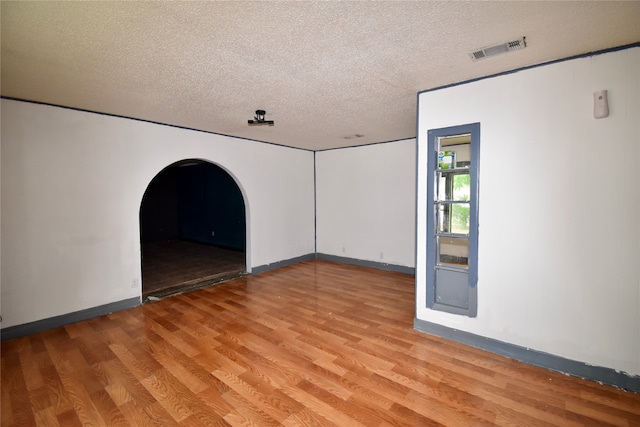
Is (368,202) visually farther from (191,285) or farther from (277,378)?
(277,378)

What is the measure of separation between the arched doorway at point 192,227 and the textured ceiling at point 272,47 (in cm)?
334

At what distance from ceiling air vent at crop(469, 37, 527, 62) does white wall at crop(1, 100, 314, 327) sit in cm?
411

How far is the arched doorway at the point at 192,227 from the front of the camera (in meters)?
5.73

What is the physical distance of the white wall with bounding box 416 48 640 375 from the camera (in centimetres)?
219

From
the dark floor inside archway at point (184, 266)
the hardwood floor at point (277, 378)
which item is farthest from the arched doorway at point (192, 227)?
the hardwood floor at point (277, 378)

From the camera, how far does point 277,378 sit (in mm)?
2369

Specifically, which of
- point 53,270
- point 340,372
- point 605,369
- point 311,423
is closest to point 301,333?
point 340,372

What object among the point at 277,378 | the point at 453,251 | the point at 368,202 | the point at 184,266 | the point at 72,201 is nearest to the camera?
the point at 277,378

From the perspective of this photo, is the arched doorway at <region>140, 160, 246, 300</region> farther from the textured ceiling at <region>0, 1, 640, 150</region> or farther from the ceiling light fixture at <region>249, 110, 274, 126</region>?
the textured ceiling at <region>0, 1, 640, 150</region>

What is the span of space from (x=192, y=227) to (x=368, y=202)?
6547 millimetres

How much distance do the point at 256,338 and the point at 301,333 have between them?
501 millimetres

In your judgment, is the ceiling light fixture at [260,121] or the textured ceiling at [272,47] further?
the ceiling light fixture at [260,121]

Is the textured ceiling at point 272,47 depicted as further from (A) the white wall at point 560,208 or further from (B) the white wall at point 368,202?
(B) the white wall at point 368,202

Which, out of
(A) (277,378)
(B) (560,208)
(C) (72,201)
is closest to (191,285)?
(C) (72,201)
